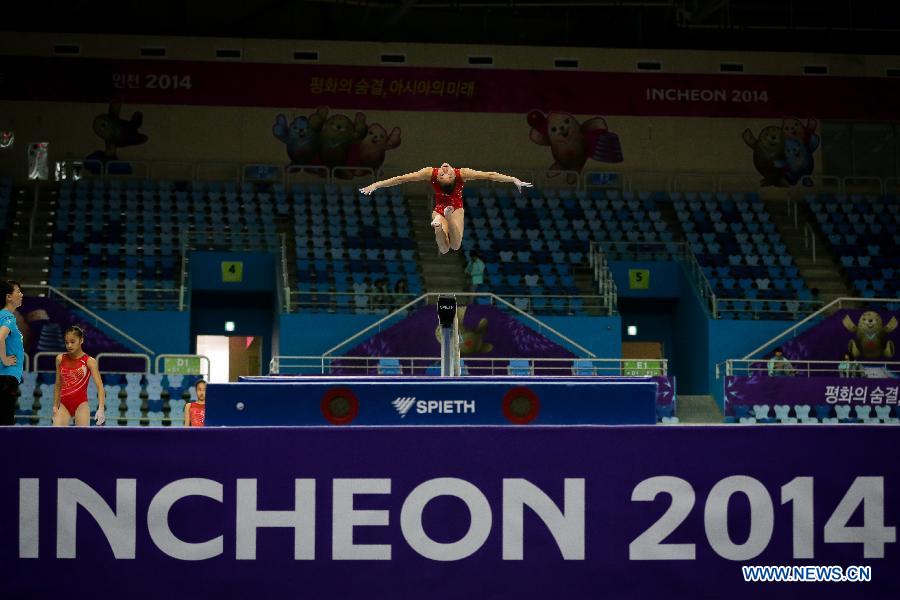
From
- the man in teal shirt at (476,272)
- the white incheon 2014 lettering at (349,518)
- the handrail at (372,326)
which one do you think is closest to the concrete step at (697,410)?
the man in teal shirt at (476,272)

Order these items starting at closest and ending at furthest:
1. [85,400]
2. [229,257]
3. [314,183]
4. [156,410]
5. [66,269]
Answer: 1. [85,400]
2. [156,410]
3. [66,269]
4. [229,257]
5. [314,183]

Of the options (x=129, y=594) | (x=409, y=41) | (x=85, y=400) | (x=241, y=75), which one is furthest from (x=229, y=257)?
(x=129, y=594)

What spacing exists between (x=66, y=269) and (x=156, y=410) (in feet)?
19.9

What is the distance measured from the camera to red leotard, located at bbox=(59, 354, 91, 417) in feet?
34.1

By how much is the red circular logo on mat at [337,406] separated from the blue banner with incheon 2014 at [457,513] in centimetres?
336

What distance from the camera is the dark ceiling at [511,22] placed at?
A: 95.5ft

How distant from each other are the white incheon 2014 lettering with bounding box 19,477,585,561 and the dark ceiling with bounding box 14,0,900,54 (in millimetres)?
23981

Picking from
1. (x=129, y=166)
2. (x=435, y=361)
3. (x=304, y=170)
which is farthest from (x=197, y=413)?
(x=304, y=170)

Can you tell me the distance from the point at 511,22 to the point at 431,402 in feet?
73.0

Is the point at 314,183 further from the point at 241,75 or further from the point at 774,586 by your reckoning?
the point at 774,586

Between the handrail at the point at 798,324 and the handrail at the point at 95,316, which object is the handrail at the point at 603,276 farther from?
the handrail at the point at 95,316

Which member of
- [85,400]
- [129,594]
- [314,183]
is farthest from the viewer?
[314,183]

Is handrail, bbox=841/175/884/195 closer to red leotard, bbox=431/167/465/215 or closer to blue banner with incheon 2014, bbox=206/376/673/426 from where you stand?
red leotard, bbox=431/167/465/215

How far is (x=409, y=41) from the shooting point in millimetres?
29953
